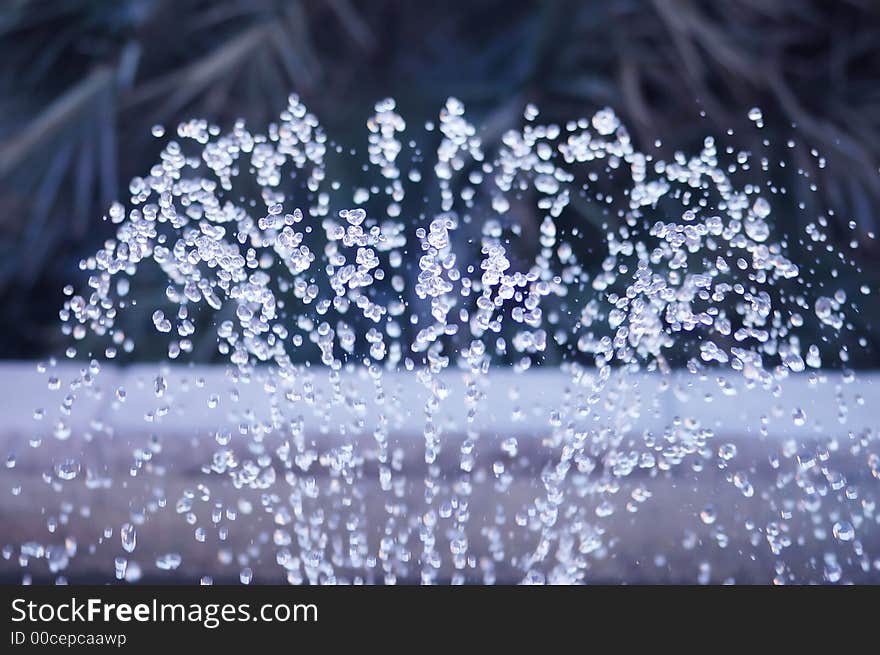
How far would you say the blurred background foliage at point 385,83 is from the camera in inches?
75.0

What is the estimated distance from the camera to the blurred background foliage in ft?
6.25

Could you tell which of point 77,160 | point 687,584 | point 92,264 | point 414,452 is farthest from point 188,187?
point 687,584

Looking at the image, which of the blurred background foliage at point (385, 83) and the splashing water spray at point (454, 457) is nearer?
the splashing water spray at point (454, 457)

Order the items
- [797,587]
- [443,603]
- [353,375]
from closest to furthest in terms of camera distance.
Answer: [443,603]
[797,587]
[353,375]

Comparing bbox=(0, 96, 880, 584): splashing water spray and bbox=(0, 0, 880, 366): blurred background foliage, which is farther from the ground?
bbox=(0, 0, 880, 366): blurred background foliage

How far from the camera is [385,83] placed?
2082 millimetres

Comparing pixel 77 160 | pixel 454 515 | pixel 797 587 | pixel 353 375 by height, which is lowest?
pixel 797 587

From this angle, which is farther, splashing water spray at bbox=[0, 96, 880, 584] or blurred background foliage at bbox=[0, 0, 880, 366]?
blurred background foliage at bbox=[0, 0, 880, 366]

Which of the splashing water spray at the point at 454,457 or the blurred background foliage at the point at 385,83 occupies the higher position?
the blurred background foliage at the point at 385,83

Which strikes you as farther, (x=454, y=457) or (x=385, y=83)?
(x=385, y=83)

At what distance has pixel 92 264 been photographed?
117 cm

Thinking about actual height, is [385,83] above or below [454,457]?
above

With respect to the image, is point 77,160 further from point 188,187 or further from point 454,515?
point 454,515

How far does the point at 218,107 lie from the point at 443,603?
4.58 feet
